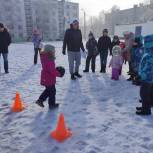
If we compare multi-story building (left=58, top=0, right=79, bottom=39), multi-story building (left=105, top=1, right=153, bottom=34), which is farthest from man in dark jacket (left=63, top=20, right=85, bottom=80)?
multi-story building (left=105, top=1, right=153, bottom=34)

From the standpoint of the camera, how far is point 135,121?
4.75 m

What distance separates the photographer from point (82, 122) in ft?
A: 15.6

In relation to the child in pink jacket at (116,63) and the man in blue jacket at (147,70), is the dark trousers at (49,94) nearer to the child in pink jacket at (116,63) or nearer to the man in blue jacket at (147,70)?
the man in blue jacket at (147,70)

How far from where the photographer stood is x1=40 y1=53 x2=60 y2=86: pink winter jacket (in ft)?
17.3

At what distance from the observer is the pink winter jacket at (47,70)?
5.27 m

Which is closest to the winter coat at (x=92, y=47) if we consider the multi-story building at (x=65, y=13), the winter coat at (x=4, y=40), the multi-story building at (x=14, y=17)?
the winter coat at (x=4, y=40)

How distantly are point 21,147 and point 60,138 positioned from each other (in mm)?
628

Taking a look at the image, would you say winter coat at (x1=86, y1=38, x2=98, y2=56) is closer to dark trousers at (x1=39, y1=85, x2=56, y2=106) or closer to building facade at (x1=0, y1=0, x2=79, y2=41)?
dark trousers at (x1=39, y1=85, x2=56, y2=106)

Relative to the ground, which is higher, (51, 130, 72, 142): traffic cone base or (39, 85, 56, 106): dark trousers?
(39, 85, 56, 106): dark trousers

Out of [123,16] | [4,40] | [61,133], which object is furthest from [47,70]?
[123,16]

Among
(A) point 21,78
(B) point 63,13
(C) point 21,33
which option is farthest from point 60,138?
(B) point 63,13

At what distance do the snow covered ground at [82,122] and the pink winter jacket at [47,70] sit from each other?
2.16 ft

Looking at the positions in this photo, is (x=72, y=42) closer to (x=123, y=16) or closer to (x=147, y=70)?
(x=147, y=70)

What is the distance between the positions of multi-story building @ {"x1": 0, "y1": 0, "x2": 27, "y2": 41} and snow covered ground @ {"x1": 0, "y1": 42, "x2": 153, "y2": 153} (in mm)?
65034
